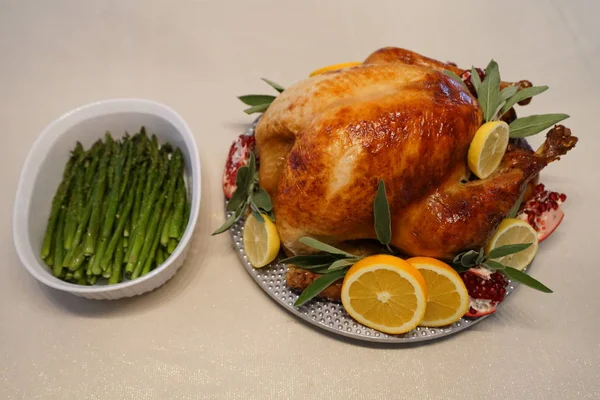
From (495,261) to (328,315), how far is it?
0.57 m

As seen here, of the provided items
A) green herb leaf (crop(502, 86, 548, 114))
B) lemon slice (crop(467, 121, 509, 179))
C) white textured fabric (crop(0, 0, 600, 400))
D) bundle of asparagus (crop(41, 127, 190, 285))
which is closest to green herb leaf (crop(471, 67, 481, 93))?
green herb leaf (crop(502, 86, 548, 114))

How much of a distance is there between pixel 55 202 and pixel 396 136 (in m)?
1.26

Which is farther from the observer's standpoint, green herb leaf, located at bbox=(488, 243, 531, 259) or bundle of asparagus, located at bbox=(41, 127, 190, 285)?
bundle of asparagus, located at bbox=(41, 127, 190, 285)

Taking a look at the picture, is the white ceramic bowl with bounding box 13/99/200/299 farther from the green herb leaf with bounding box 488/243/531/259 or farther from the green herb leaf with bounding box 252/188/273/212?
the green herb leaf with bounding box 488/243/531/259

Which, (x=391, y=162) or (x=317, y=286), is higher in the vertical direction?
(x=391, y=162)

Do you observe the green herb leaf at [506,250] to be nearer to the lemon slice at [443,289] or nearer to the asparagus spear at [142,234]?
the lemon slice at [443,289]

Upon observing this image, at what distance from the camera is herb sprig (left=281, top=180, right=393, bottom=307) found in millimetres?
1378

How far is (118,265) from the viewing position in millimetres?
1640

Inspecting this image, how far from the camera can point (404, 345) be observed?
5.42ft

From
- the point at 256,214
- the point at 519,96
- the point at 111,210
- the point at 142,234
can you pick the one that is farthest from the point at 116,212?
the point at 519,96

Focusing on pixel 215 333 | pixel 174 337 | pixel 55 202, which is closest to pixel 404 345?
pixel 215 333

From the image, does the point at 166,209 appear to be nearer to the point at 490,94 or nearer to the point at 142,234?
the point at 142,234

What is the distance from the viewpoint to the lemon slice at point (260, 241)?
5.19ft

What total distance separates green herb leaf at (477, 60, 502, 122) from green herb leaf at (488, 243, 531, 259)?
434 mm
